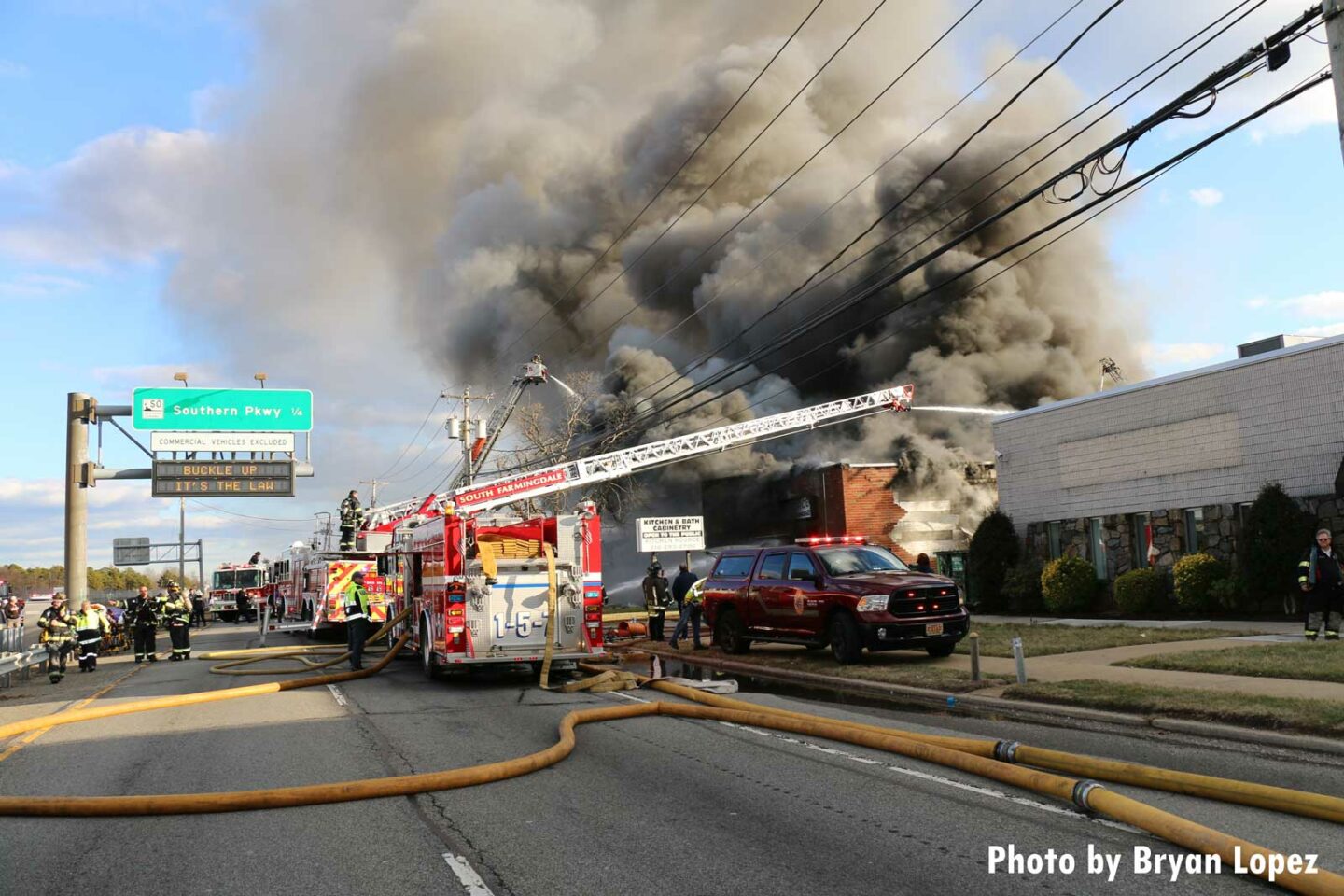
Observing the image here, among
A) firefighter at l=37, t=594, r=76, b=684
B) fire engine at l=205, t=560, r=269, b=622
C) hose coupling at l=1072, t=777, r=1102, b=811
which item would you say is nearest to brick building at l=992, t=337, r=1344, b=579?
hose coupling at l=1072, t=777, r=1102, b=811

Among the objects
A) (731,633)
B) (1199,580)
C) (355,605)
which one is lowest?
(731,633)

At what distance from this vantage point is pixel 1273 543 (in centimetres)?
1678

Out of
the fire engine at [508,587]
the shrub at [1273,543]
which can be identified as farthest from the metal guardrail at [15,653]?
the shrub at [1273,543]

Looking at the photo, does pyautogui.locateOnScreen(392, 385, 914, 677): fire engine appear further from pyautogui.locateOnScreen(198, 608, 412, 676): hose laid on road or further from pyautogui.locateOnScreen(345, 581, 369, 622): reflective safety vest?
pyautogui.locateOnScreen(198, 608, 412, 676): hose laid on road

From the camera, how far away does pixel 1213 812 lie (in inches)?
206

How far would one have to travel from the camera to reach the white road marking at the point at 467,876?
13.7 feet

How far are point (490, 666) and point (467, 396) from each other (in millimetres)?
22879

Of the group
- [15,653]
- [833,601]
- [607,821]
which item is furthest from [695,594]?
[607,821]

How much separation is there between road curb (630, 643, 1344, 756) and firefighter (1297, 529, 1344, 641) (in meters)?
5.33

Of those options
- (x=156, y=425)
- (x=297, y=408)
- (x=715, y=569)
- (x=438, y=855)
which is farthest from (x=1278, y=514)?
(x=156, y=425)

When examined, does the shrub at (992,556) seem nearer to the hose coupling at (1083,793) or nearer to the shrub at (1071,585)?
the shrub at (1071,585)

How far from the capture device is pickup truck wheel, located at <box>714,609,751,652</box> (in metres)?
14.8

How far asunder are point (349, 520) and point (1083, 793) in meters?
19.9

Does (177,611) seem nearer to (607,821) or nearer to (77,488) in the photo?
(77,488)
